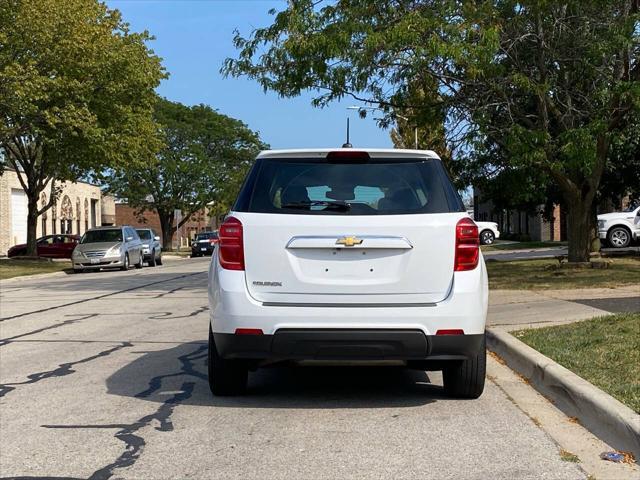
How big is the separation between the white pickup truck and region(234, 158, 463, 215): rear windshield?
23759 mm

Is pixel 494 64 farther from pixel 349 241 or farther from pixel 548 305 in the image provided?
pixel 349 241

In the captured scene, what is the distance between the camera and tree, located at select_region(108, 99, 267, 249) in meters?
55.6

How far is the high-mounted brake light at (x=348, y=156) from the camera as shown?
6.00 meters

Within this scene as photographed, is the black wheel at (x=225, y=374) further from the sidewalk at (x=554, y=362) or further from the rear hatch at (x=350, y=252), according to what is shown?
the sidewalk at (x=554, y=362)

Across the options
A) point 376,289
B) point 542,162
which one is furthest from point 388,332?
point 542,162

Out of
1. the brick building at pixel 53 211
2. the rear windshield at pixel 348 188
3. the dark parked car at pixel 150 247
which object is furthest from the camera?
the brick building at pixel 53 211

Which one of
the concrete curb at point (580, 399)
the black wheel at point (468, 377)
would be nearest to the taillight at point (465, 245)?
the black wheel at point (468, 377)

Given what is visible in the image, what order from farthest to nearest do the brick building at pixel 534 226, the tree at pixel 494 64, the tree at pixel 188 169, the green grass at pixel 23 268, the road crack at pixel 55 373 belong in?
the tree at pixel 188 169
the brick building at pixel 534 226
the green grass at pixel 23 268
the tree at pixel 494 64
the road crack at pixel 55 373

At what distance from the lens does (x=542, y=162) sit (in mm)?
14875

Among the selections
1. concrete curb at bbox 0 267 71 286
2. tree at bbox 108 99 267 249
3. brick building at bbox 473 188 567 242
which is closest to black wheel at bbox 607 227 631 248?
brick building at bbox 473 188 567 242

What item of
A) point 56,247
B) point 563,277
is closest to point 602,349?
point 563,277

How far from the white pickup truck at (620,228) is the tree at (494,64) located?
A: 34.7 ft

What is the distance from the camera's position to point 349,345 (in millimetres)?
5512

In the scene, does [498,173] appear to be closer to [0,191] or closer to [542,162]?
[542,162]
